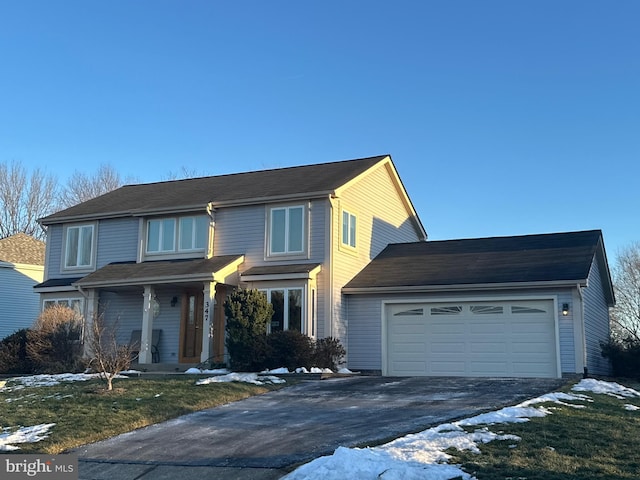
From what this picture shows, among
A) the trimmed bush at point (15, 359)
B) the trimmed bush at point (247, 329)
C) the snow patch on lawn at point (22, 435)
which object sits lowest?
the snow patch on lawn at point (22, 435)

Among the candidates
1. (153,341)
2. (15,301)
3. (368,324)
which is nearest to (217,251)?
(153,341)

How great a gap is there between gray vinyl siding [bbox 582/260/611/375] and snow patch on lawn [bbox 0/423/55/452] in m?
14.0

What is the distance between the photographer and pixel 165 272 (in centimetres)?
2073

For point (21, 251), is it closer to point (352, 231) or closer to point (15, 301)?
point (15, 301)

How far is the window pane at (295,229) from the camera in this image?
20.8 meters

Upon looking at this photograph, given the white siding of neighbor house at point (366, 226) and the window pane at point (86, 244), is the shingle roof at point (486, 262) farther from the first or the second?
the window pane at point (86, 244)

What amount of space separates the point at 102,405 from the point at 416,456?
23.3ft

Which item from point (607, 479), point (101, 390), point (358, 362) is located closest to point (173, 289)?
point (358, 362)

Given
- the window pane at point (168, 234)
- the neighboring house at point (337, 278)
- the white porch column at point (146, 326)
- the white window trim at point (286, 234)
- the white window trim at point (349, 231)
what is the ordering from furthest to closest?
the window pane at point (168, 234) < the white window trim at point (349, 231) < the white porch column at point (146, 326) < the white window trim at point (286, 234) < the neighboring house at point (337, 278)

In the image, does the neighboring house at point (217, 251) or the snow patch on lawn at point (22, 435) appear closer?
the snow patch on lawn at point (22, 435)

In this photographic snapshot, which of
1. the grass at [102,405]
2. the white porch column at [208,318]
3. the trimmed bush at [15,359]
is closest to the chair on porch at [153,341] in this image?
the white porch column at [208,318]

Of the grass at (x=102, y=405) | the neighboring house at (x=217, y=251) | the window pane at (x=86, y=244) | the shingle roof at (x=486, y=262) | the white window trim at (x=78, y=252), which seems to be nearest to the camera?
the grass at (x=102, y=405)

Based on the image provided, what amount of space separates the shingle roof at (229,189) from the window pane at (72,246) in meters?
0.58

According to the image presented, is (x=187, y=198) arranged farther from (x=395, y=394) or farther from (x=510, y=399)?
(x=510, y=399)
